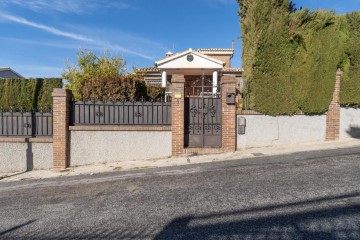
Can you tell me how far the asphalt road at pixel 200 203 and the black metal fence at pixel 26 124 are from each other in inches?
94.9

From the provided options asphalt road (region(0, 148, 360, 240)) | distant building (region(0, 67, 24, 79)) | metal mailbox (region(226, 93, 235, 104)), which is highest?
distant building (region(0, 67, 24, 79))

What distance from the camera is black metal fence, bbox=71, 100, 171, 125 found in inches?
403

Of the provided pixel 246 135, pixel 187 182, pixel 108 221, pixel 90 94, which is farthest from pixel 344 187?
pixel 90 94

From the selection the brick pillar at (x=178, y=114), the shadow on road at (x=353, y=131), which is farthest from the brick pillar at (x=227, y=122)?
the shadow on road at (x=353, y=131)

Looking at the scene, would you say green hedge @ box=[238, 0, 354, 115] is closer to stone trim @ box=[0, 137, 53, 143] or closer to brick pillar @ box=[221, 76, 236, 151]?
brick pillar @ box=[221, 76, 236, 151]

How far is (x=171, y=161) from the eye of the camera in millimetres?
9594

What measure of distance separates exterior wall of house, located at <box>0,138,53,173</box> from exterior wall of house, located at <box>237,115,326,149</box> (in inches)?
259

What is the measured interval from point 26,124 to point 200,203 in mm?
7610

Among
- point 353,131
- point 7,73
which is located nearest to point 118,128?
point 353,131

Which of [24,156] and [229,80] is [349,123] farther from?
[24,156]

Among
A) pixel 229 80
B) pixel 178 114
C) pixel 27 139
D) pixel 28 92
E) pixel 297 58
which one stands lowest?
pixel 27 139

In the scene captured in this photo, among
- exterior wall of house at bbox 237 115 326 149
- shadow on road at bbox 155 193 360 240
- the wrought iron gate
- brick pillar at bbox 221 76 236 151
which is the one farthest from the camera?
exterior wall of house at bbox 237 115 326 149

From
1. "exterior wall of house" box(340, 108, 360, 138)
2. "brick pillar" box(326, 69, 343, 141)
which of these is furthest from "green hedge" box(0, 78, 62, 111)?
"exterior wall of house" box(340, 108, 360, 138)

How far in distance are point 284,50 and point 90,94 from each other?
284 inches
